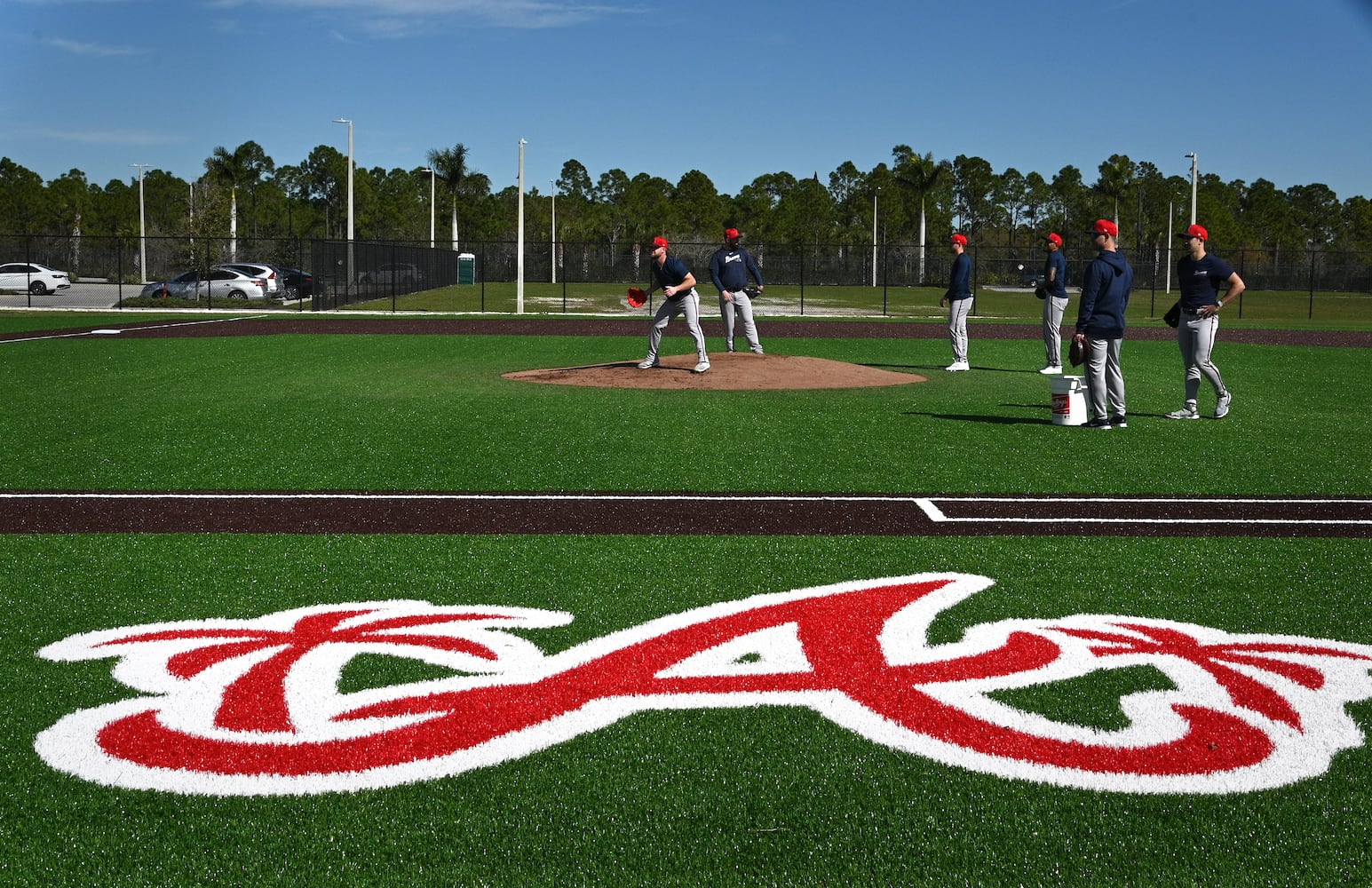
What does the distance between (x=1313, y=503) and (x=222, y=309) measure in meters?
41.9

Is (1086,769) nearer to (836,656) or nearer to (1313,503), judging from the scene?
(836,656)

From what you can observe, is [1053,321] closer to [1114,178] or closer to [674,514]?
[674,514]

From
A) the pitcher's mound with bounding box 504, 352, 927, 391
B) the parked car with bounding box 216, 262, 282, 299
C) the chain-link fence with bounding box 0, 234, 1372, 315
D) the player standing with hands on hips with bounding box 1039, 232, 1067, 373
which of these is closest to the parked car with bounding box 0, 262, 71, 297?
the chain-link fence with bounding box 0, 234, 1372, 315

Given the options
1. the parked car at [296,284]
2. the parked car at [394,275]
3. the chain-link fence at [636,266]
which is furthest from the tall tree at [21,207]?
the parked car at [296,284]

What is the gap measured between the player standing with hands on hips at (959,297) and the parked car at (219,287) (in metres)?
35.6

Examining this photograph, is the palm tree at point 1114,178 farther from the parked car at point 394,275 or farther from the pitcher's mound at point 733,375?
the pitcher's mound at point 733,375

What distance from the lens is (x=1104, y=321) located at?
13070mm

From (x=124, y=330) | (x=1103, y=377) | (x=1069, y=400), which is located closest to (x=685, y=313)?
(x=1069, y=400)

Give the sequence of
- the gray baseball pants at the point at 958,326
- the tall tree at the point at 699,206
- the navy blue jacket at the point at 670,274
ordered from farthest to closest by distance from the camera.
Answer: the tall tree at the point at 699,206, the gray baseball pants at the point at 958,326, the navy blue jacket at the point at 670,274

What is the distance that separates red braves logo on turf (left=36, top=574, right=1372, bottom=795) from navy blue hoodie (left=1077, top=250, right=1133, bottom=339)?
769 cm

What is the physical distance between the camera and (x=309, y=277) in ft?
172

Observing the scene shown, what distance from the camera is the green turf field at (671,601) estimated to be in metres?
3.57

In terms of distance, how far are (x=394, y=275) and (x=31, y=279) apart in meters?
19.3

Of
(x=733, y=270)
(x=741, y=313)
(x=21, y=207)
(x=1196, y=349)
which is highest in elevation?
(x=21, y=207)
